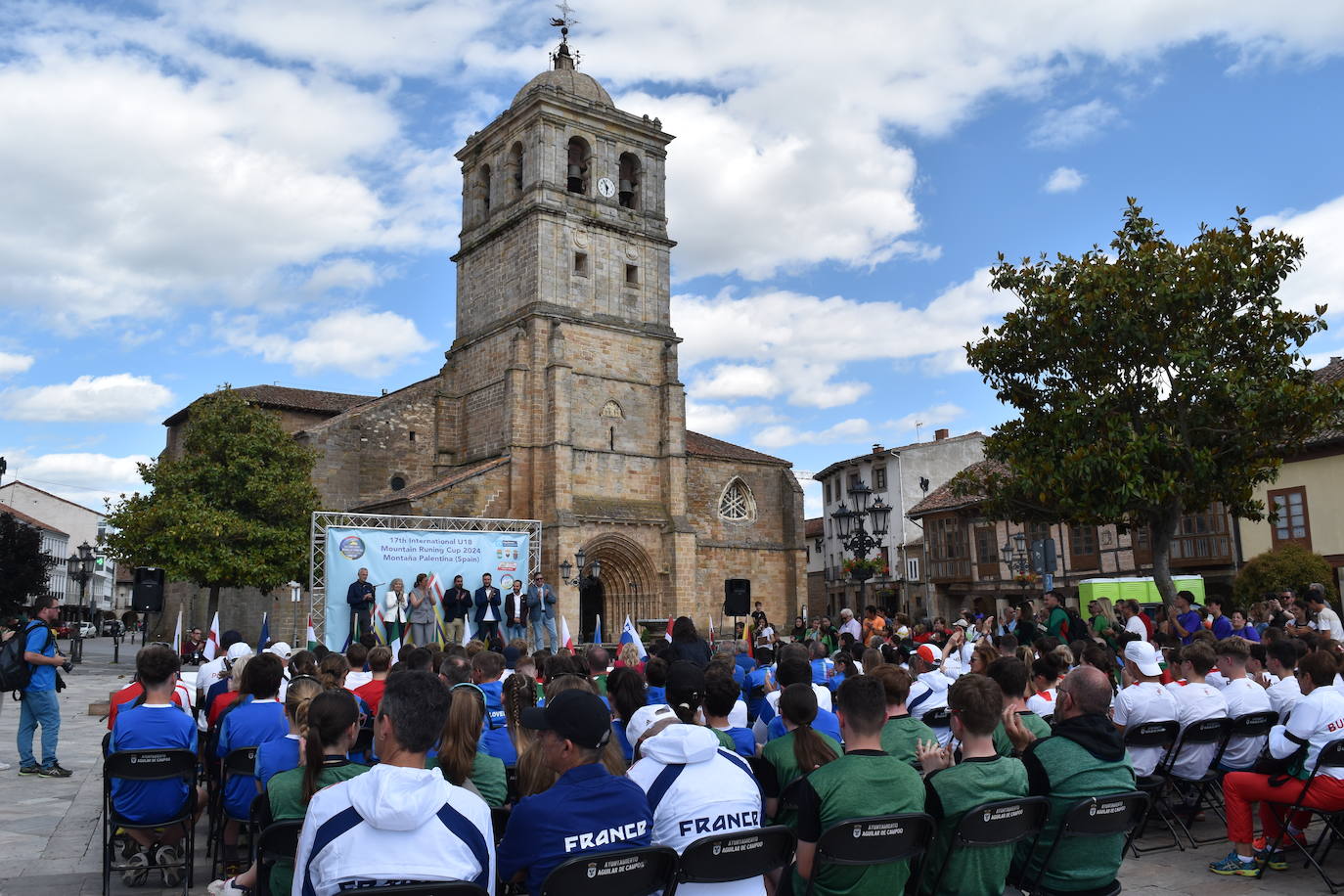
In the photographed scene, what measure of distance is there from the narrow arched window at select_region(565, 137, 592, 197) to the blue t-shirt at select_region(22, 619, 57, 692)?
27007 mm

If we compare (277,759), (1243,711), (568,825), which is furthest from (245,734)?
(1243,711)

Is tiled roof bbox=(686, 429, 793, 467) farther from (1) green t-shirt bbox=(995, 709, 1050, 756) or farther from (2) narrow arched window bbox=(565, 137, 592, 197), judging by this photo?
(1) green t-shirt bbox=(995, 709, 1050, 756)

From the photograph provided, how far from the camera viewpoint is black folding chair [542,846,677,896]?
10.8 feet

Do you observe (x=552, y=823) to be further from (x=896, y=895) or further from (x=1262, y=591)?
(x=1262, y=591)

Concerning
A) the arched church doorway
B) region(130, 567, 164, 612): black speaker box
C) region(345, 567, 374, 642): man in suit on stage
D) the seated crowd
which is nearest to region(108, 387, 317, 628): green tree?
region(130, 567, 164, 612): black speaker box

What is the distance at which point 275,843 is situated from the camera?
13.0 feet

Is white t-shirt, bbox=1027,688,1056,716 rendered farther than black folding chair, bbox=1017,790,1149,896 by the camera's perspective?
Yes

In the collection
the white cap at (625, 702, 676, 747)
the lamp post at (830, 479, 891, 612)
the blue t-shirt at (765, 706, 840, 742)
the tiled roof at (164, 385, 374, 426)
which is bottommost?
the blue t-shirt at (765, 706, 840, 742)

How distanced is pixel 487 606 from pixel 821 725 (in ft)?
56.6

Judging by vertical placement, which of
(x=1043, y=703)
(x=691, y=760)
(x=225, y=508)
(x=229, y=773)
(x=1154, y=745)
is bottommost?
(x=1154, y=745)

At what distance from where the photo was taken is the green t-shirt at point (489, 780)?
4.60 metres

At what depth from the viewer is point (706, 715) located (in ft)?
17.3

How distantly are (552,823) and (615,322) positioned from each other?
3057 cm

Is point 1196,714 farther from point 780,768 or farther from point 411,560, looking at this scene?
point 411,560
